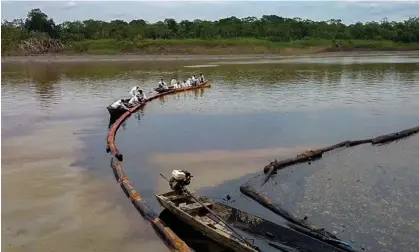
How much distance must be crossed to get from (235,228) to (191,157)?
20.7ft

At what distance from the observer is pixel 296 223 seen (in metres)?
9.92

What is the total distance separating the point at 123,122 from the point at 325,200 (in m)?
12.4

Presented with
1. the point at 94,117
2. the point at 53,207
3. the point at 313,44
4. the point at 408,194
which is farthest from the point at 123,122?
the point at 313,44

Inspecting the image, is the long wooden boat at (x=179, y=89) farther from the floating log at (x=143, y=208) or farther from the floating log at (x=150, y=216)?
the floating log at (x=150, y=216)

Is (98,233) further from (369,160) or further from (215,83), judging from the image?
(215,83)

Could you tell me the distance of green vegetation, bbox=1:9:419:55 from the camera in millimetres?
74812

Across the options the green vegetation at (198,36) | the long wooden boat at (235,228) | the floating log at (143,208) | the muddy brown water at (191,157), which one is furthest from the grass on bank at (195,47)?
the long wooden boat at (235,228)

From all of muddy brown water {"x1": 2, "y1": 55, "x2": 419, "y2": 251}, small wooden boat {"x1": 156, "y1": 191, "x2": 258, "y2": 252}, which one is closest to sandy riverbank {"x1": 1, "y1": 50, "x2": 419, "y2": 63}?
muddy brown water {"x1": 2, "y1": 55, "x2": 419, "y2": 251}

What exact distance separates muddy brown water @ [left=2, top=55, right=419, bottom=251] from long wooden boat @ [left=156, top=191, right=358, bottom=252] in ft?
2.72

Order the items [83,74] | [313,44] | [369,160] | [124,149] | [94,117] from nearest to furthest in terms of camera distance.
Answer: [369,160] < [124,149] < [94,117] < [83,74] < [313,44]

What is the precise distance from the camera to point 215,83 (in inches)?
1483

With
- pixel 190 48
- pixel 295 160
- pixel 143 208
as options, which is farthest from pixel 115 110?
pixel 190 48

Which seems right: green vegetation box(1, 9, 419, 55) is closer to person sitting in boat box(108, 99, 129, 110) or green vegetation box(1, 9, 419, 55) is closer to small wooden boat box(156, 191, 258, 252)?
person sitting in boat box(108, 99, 129, 110)

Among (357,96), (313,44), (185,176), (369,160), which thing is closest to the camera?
(185,176)
